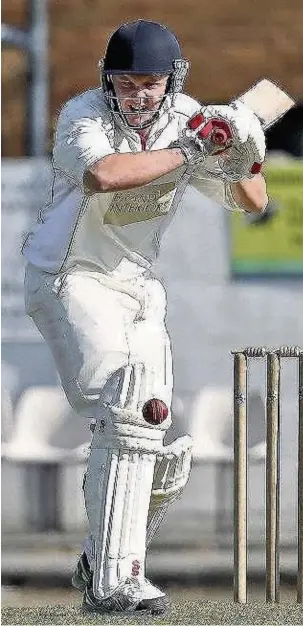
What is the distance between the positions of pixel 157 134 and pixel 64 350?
507 mm

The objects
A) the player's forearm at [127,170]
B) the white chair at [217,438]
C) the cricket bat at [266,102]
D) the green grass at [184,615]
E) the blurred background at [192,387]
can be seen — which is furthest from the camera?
the white chair at [217,438]

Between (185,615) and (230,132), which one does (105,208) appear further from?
(185,615)

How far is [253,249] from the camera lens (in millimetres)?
8391

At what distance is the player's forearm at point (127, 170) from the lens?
3.72 m

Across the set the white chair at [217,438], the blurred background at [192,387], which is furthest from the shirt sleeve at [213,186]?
the white chair at [217,438]

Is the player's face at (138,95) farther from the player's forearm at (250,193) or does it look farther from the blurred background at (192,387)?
the blurred background at (192,387)

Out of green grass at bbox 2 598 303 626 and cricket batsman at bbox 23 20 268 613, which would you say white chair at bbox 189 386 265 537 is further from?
cricket batsman at bbox 23 20 268 613

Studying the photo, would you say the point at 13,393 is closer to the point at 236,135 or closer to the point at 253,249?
the point at 253,249

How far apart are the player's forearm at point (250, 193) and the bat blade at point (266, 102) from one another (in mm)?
128

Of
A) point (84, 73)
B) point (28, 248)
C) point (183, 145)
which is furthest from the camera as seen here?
point (84, 73)

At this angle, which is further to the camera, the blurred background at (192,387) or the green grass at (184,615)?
the blurred background at (192,387)

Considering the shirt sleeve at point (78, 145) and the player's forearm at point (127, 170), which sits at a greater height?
the shirt sleeve at point (78, 145)

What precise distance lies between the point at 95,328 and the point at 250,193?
1.52 ft

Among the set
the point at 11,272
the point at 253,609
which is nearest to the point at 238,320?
the point at 11,272
